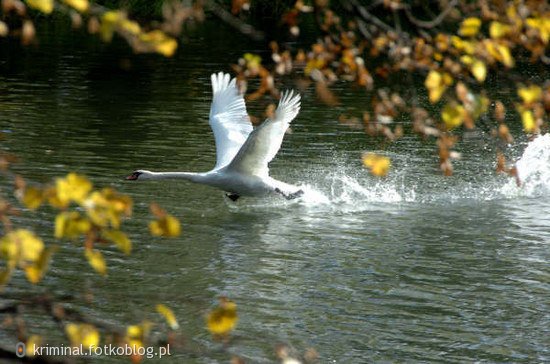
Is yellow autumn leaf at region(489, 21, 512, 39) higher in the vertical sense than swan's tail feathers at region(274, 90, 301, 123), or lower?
lower

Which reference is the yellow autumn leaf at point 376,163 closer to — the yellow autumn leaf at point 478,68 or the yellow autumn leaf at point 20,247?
the yellow autumn leaf at point 478,68

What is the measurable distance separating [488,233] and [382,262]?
6.46 feet

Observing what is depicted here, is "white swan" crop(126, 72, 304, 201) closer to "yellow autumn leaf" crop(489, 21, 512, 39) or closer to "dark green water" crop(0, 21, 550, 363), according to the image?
"dark green water" crop(0, 21, 550, 363)

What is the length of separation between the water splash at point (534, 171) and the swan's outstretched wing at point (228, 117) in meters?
3.82

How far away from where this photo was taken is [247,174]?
42.7 feet

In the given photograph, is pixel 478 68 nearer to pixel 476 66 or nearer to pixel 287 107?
pixel 476 66

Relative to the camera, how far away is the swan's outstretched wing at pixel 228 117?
14.0 metres

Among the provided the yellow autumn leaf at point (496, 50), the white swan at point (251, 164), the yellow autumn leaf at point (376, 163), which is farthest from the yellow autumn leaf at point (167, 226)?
the white swan at point (251, 164)

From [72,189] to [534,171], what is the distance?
13.1m

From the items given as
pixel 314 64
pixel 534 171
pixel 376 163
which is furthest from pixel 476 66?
pixel 534 171

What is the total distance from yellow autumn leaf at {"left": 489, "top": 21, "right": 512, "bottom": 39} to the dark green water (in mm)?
1304

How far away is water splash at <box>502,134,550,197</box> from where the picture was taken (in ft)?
47.5

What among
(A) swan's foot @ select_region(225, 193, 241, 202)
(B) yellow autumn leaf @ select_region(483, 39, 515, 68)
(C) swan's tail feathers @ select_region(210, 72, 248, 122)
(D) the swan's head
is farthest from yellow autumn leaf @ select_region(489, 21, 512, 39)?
(C) swan's tail feathers @ select_region(210, 72, 248, 122)

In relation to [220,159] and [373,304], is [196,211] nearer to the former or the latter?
[220,159]
